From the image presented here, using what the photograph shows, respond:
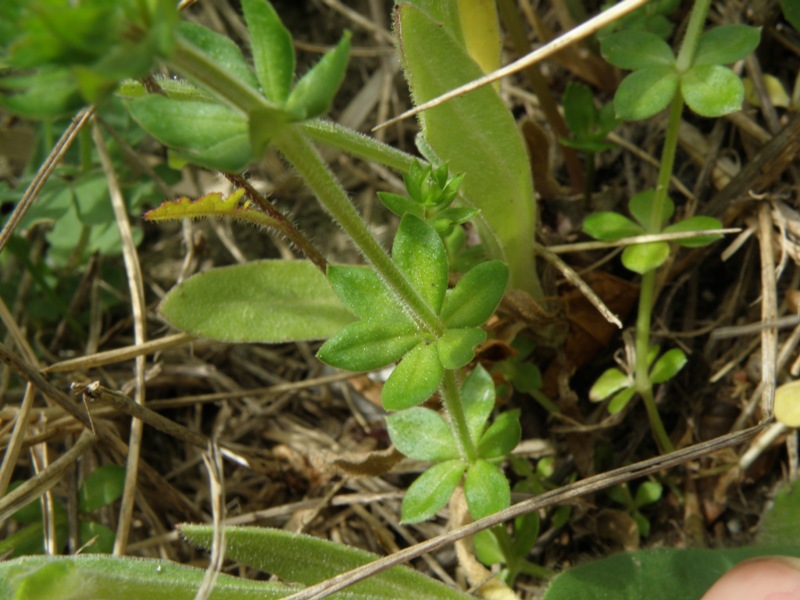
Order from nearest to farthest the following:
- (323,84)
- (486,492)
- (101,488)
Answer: (323,84), (486,492), (101,488)

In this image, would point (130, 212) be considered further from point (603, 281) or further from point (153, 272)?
point (603, 281)

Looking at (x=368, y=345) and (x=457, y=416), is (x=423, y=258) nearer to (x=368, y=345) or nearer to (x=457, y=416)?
(x=368, y=345)

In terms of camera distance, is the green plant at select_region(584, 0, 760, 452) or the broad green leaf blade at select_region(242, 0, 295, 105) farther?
the green plant at select_region(584, 0, 760, 452)

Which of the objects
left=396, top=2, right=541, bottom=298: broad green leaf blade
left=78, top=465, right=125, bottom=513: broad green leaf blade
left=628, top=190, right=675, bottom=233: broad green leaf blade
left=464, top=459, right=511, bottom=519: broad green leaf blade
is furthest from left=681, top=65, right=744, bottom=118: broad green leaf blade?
left=78, top=465, right=125, bottom=513: broad green leaf blade

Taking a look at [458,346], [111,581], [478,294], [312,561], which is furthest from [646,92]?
[111,581]

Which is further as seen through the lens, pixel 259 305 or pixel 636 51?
pixel 259 305

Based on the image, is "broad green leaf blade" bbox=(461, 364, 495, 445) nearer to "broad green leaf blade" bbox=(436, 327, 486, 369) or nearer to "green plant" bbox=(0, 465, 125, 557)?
"broad green leaf blade" bbox=(436, 327, 486, 369)

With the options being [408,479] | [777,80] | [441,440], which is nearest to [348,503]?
[408,479]

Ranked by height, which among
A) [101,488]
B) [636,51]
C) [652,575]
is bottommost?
[652,575]
